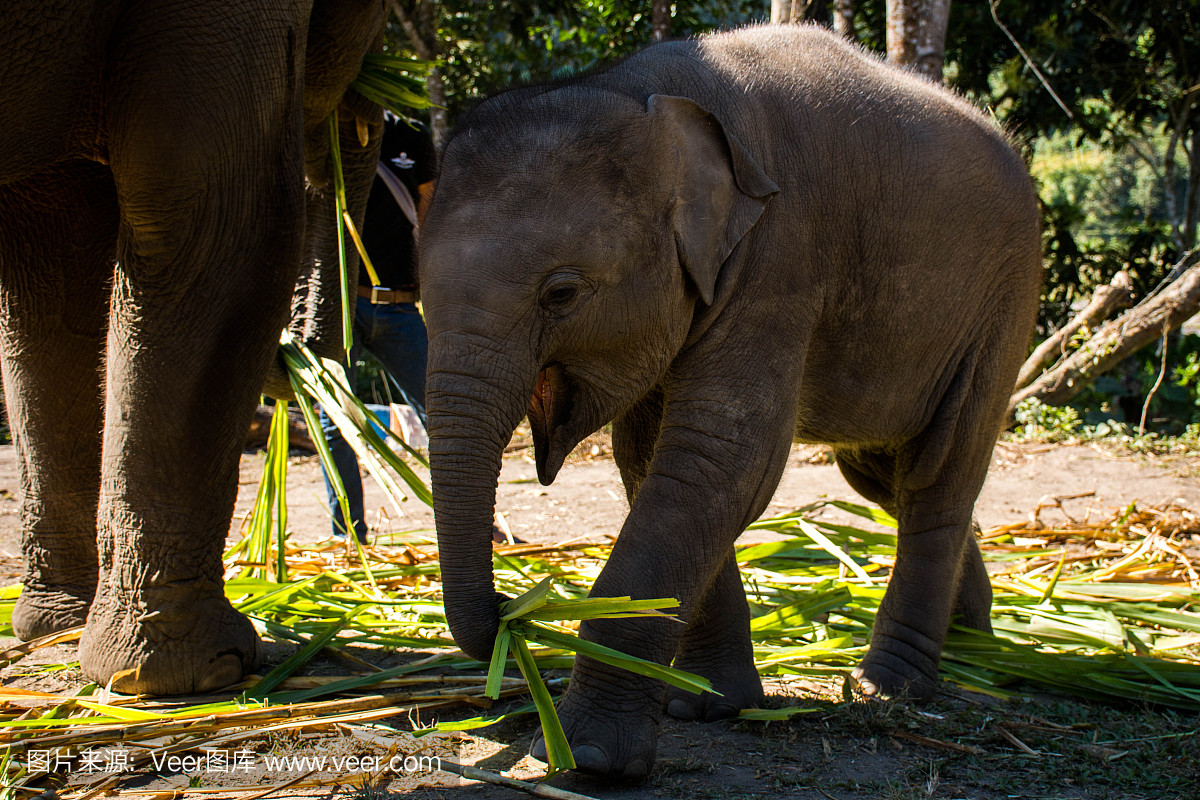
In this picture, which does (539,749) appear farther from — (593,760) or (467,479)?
(467,479)

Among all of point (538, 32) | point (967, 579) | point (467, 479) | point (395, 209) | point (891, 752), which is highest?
point (538, 32)

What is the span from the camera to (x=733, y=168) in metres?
2.50

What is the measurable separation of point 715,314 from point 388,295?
2.84 m

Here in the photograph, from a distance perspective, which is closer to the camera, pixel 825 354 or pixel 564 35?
pixel 825 354

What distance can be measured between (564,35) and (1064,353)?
5.91 m

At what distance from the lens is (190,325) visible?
110 inches

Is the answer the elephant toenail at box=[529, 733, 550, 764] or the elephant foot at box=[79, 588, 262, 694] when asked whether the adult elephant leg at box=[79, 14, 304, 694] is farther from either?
the elephant toenail at box=[529, 733, 550, 764]

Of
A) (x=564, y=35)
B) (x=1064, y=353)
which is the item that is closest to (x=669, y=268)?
(x=1064, y=353)

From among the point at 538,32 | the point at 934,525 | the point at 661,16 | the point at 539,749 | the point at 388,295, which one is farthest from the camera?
the point at 538,32

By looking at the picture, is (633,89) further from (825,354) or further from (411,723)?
(411,723)

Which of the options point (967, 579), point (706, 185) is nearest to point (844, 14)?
point (967, 579)

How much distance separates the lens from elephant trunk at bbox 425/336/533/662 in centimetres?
213

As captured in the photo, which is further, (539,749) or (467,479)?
(539,749)

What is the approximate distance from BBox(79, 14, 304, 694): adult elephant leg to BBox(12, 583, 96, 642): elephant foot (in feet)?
1.59
